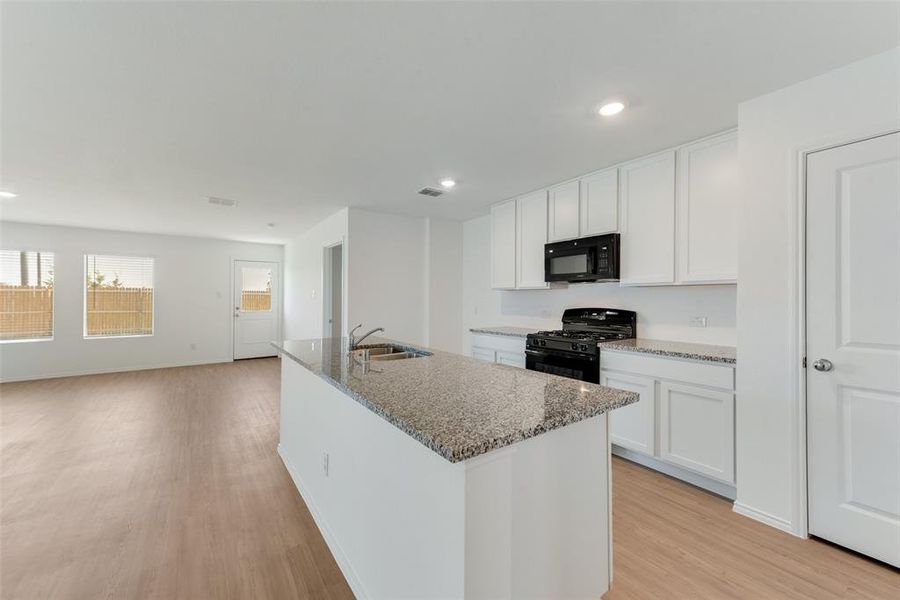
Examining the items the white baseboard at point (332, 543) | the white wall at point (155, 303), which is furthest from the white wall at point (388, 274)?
the white wall at point (155, 303)

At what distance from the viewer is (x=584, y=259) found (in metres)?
3.18

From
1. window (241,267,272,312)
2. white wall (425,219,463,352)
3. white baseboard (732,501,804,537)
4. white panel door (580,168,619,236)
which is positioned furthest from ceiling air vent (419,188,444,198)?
window (241,267,272,312)

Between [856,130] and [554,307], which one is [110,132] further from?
[856,130]

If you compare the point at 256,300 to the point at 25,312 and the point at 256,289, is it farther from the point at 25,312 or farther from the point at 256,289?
the point at 25,312

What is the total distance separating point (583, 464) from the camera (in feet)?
4.35

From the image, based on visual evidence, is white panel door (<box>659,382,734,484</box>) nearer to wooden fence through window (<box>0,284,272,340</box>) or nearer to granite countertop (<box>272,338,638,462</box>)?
granite countertop (<box>272,338,638,462</box>)

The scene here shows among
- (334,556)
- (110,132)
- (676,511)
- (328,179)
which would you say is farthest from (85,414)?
(676,511)

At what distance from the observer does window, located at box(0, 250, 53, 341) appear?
5277 mm

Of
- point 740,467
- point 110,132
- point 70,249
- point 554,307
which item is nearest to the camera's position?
point 740,467

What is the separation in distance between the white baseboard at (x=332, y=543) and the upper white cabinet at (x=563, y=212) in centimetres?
291

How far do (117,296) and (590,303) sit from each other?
731 cm

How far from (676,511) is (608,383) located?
0.90 m

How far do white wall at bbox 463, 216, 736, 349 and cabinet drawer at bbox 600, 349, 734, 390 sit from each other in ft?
1.86

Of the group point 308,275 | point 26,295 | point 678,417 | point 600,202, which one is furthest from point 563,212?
point 26,295
